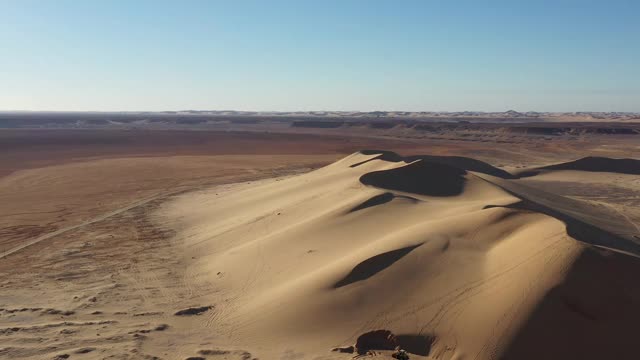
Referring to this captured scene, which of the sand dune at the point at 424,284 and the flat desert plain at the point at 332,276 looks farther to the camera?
the flat desert plain at the point at 332,276

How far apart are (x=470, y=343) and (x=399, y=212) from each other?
560 cm

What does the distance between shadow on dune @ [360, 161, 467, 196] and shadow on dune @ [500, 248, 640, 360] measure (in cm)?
723

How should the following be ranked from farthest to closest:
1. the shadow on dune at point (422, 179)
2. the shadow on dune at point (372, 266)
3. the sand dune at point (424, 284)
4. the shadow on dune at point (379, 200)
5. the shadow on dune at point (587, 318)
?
the shadow on dune at point (422, 179)
the shadow on dune at point (379, 200)
the shadow on dune at point (372, 266)
the sand dune at point (424, 284)
the shadow on dune at point (587, 318)

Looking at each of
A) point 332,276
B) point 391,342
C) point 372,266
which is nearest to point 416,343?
point 391,342

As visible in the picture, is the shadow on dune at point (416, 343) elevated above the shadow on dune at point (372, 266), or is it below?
below

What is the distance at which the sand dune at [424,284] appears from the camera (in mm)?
6370

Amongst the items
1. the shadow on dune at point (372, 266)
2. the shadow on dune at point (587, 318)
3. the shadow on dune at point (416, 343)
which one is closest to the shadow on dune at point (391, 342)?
the shadow on dune at point (416, 343)

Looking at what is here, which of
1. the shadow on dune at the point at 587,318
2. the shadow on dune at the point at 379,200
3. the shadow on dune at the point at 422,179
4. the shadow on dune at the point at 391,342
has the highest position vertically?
the shadow on dune at the point at 422,179

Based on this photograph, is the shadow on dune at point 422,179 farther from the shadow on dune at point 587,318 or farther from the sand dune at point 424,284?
the shadow on dune at point 587,318

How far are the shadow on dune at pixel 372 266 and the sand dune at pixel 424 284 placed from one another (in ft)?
0.09

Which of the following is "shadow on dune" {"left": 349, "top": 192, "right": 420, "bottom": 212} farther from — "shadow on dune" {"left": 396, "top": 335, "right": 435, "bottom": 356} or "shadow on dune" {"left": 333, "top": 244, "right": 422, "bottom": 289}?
"shadow on dune" {"left": 396, "top": 335, "right": 435, "bottom": 356}

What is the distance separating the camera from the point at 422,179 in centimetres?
1538

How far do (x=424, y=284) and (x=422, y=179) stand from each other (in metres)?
7.97

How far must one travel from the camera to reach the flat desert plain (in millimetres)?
6609
